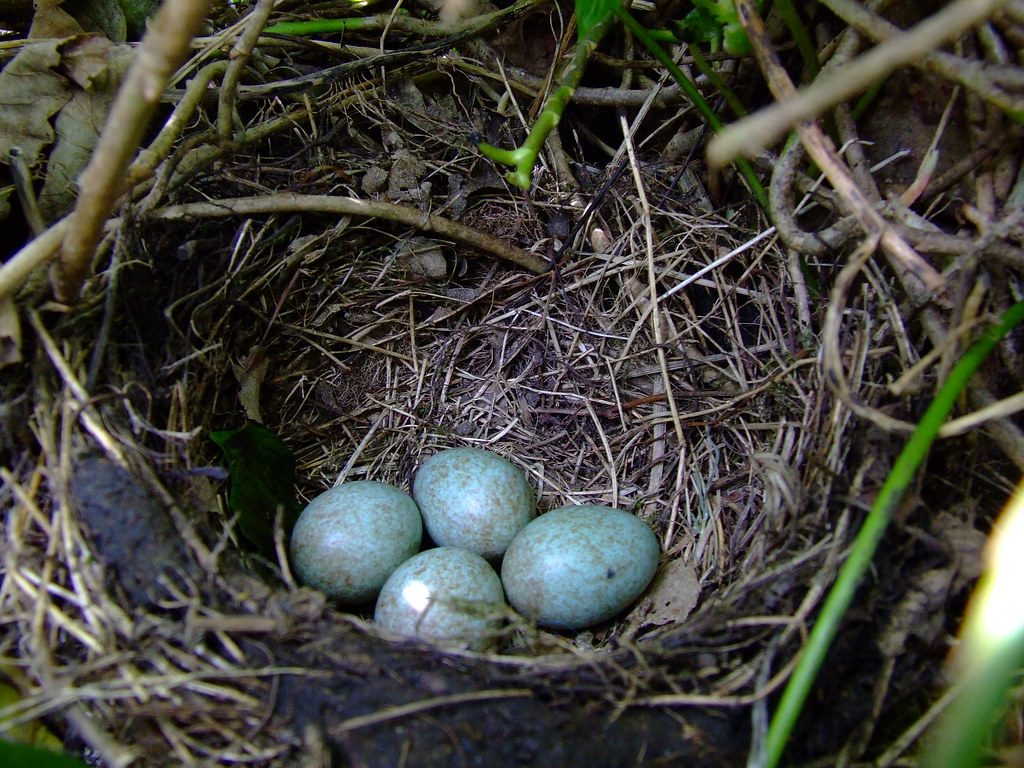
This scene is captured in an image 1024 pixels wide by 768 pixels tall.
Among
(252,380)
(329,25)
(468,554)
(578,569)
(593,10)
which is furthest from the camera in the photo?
(329,25)

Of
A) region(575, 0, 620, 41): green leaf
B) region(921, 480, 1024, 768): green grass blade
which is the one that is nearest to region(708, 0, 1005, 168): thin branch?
region(921, 480, 1024, 768): green grass blade

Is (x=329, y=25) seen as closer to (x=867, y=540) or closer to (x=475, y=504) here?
(x=475, y=504)

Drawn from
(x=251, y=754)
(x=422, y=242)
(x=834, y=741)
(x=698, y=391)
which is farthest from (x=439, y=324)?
(x=834, y=741)

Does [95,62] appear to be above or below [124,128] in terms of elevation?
above

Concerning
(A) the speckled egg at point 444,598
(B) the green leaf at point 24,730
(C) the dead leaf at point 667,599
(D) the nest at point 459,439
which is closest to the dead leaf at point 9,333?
(D) the nest at point 459,439

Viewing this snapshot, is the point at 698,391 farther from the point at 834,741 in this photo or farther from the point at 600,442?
the point at 834,741

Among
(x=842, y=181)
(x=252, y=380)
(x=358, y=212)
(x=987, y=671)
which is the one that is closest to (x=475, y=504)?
(x=252, y=380)

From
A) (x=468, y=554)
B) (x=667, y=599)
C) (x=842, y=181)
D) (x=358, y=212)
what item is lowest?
(x=667, y=599)
